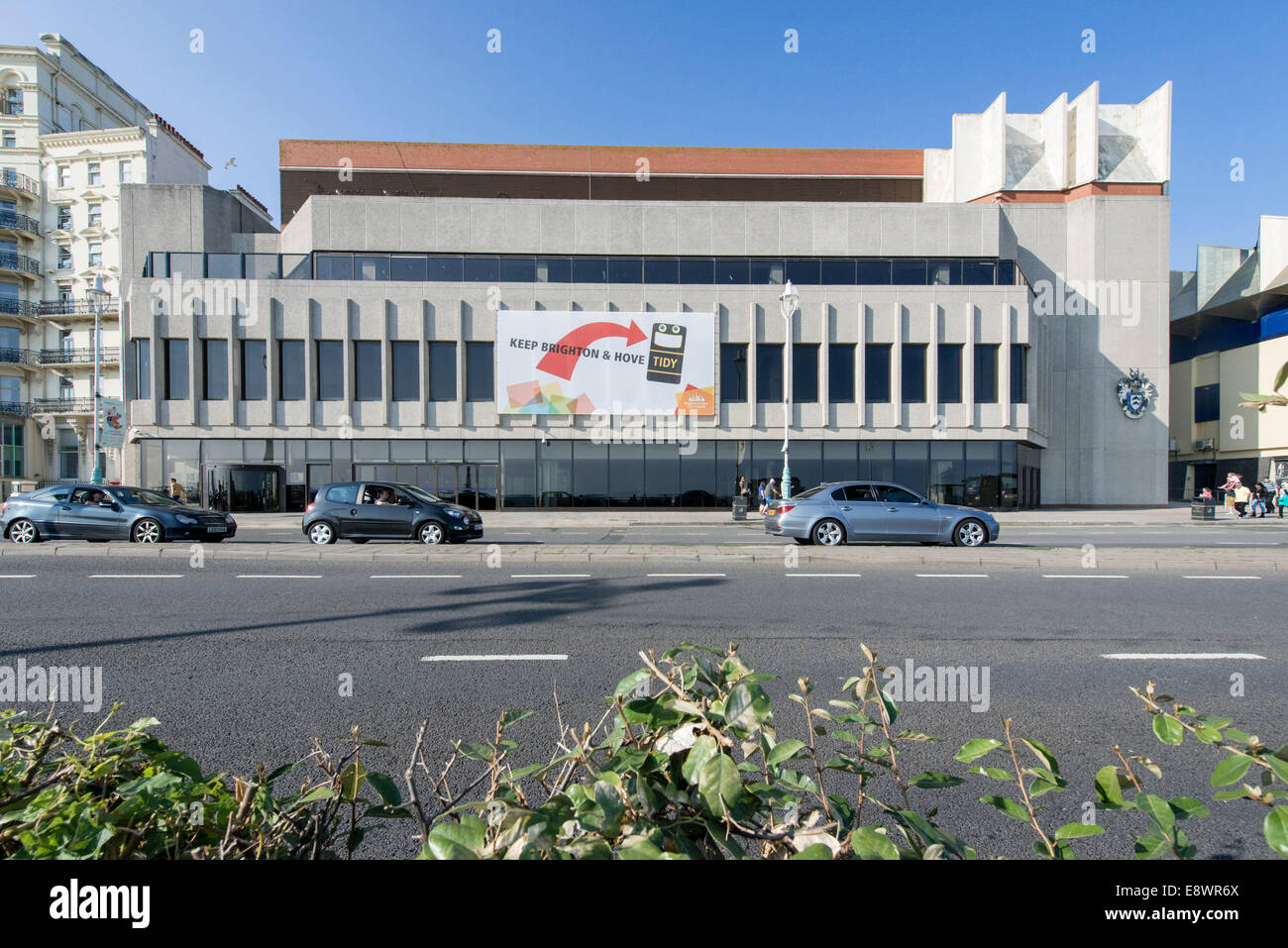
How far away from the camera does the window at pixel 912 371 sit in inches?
1187

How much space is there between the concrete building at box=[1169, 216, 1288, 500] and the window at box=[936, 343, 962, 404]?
25.0 meters

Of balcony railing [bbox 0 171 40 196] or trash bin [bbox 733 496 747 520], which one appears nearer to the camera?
trash bin [bbox 733 496 747 520]

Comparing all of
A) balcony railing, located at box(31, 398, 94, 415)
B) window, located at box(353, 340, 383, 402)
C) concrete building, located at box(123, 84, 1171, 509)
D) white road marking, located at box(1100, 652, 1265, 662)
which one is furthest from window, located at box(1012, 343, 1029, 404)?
balcony railing, located at box(31, 398, 94, 415)

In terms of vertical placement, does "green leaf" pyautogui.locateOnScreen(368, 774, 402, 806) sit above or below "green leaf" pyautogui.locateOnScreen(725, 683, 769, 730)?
below

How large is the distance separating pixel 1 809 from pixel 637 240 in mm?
32667

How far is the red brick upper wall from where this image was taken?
39.3 metres

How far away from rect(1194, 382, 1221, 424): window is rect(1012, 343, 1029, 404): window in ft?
86.3

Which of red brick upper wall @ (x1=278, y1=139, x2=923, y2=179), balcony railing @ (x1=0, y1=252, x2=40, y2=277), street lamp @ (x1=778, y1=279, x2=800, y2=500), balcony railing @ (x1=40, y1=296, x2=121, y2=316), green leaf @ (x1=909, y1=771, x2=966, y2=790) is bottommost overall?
green leaf @ (x1=909, y1=771, x2=966, y2=790)

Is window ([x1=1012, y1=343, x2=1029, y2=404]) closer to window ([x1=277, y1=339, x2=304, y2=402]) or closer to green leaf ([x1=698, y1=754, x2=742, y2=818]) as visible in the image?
window ([x1=277, y1=339, x2=304, y2=402])

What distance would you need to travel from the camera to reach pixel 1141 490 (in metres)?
35.0

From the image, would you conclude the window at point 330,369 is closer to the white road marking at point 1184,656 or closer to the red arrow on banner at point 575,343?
the red arrow on banner at point 575,343

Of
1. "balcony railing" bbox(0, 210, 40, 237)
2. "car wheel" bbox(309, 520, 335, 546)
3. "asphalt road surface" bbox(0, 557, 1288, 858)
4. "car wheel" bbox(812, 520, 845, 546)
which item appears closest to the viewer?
"asphalt road surface" bbox(0, 557, 1288, 858)

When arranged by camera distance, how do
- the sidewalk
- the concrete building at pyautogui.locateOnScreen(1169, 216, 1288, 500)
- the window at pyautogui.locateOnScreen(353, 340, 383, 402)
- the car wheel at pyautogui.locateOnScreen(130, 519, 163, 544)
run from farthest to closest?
the concrete building at pyautogui.locateOnScreen(1169, 216, 1288, 500) → the window at pyautogui.locateOnScreen(353, 340, 383, 402) → the sidewalk → the car wheel at pyautogui.locateOnScreen(130, 519, 163, 544)

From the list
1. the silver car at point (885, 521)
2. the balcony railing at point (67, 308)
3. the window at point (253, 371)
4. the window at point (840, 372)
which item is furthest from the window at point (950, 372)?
the balcony railing at point (67, 308)
